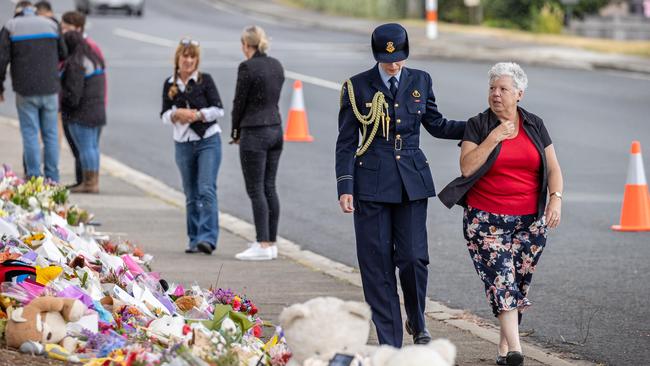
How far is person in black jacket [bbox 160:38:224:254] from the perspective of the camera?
11.2m

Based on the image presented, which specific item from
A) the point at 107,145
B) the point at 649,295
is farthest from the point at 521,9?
the point at 649,295

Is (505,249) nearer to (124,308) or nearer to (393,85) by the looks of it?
(393,85)

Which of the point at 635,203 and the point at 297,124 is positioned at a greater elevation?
the point at 635,203

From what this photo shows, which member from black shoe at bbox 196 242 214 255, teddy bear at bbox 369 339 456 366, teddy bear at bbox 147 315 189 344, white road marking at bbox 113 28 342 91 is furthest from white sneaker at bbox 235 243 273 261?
white road marking at bbox 113 28 342 91

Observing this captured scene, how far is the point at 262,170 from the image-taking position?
11.2m

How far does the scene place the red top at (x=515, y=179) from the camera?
7562 millimetres

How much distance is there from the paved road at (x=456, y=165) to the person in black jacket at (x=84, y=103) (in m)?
1.41

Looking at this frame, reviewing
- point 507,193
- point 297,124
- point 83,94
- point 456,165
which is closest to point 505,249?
point 507,193

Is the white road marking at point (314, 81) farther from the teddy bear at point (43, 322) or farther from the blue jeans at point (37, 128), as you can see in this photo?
the teddy bear at point (43, 322)

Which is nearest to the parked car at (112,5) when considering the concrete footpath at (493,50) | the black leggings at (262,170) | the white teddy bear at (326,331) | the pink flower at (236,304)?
the concrete footpath at (493,50)

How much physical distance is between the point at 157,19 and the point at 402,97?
132ft

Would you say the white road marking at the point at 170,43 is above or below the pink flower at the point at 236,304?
below

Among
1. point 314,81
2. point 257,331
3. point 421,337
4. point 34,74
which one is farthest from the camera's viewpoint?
point 314,81

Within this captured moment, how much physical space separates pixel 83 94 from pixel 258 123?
3919mm
